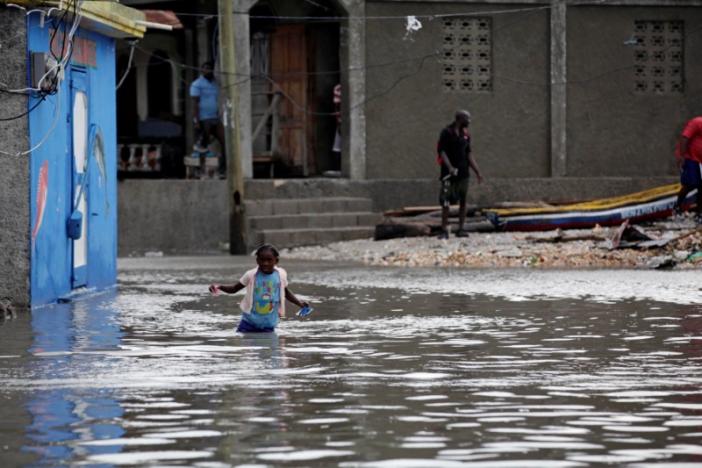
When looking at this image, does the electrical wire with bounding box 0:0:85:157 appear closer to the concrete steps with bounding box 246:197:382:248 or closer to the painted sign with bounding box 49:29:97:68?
the painted sign with bounding box 49:29:97:68

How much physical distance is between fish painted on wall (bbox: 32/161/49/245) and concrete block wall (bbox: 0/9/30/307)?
0.23 m

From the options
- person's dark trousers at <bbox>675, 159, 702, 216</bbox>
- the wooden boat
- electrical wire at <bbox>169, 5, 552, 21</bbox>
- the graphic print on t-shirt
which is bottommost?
the graphic print on t-shirt

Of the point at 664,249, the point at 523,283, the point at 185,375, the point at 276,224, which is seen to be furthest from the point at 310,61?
the point at 185,375

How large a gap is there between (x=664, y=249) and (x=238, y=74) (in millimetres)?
8033

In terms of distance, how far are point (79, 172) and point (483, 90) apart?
12.9 m

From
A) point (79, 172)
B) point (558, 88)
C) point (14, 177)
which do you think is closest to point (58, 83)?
point (14, 177)

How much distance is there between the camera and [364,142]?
94.7ft

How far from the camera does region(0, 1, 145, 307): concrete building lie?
1588 cm

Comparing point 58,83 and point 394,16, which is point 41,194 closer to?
point 58,83

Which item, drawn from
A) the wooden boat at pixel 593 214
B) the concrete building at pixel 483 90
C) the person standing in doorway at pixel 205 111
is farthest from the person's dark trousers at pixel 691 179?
the person standing in doorway at pixel 205 111

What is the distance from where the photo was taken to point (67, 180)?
17547mm

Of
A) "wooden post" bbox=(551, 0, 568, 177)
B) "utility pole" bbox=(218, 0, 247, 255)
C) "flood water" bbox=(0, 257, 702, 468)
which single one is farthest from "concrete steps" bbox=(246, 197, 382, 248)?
"flood water" bbox=(0, 257, 702, 468)

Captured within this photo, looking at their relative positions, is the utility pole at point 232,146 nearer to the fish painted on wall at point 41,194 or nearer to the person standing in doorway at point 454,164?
the person standing in doorway at point 454,164

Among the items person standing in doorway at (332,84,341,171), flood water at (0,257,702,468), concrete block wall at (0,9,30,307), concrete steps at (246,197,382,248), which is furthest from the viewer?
person standing in doorway at (332,84,341,171)
